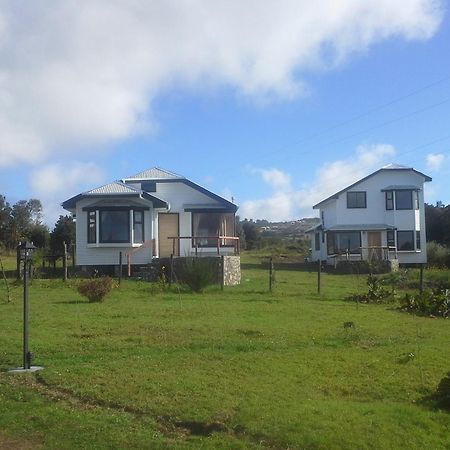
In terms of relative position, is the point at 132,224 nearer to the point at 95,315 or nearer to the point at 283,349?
the point at 95,315

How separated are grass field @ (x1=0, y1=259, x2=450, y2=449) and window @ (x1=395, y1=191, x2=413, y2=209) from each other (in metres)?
30.7

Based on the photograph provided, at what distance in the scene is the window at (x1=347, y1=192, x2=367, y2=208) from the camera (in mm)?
47188

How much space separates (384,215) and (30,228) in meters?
29.1

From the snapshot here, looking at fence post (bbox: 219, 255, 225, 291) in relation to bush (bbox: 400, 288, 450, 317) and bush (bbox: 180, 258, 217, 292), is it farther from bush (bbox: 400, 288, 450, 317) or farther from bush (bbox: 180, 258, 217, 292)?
bush (bbox: 400, 288, 450, 317)

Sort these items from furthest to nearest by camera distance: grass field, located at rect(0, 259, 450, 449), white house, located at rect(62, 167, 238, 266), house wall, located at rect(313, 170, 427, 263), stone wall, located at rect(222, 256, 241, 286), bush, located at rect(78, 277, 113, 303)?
house wall, located at rect(313, 170, 427, 263), white house, located at rect(62, 167, 238, 266), stone wall, located at rect(222, 256, 241, 286), bush, located at rect(78, 277, 113, 303), grass field, located at rect(0, 259, 450, 449)

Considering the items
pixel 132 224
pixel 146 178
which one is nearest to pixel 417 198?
pixel 146 178

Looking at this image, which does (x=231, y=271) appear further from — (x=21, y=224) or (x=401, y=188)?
(x=21, y=224)

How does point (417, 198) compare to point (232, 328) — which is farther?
point (417, 198)

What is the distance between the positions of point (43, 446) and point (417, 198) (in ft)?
140

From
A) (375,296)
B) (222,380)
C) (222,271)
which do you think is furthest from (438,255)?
(222,380)

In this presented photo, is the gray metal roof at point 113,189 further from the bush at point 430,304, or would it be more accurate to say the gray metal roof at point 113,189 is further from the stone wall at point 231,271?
the bush at point 430,304

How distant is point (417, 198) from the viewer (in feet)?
153

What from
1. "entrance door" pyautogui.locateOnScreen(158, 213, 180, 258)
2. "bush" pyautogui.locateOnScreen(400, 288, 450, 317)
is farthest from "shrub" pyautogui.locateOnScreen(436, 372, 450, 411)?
"entrance door" pyautogui.locateOnScreen(158, 213, 180, 258)

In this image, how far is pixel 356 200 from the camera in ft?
155
